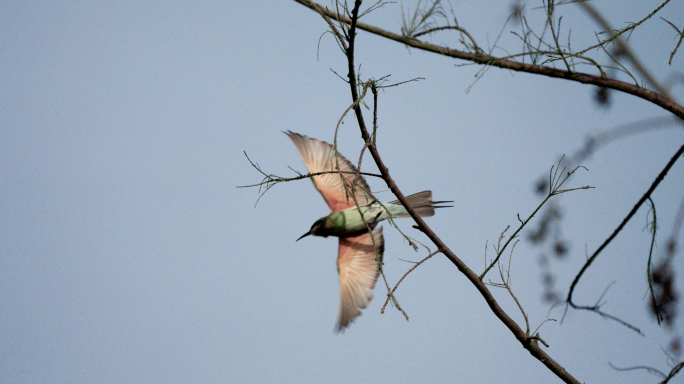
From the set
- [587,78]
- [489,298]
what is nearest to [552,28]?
[587,78]

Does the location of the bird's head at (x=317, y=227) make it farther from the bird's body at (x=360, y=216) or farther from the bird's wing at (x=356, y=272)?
the bird's wing at (x=356, y=272)

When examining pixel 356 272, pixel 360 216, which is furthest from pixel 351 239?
pixel 360 216

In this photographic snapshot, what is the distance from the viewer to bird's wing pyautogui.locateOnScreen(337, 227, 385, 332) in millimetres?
3727

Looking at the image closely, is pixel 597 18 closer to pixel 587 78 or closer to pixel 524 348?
pixel 587 78

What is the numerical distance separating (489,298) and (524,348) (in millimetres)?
234

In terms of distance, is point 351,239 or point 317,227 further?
point 351,239

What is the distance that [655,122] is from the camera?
2.44 meters

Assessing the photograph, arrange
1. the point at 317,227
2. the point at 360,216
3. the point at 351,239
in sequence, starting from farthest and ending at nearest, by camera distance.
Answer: the point at 351,239
the point at 317,227
the point at 360,216

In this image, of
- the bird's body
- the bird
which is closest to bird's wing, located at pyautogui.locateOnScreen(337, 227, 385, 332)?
the bird

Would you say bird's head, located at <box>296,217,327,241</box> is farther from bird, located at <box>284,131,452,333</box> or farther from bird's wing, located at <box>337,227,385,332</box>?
bird's wing, located at <box>337,227,385,332</box>

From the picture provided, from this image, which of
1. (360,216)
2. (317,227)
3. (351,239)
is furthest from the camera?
(351,239)

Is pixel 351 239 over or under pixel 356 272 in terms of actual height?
over

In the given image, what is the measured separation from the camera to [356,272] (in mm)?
3812

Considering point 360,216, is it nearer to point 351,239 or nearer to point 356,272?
point 351,239
